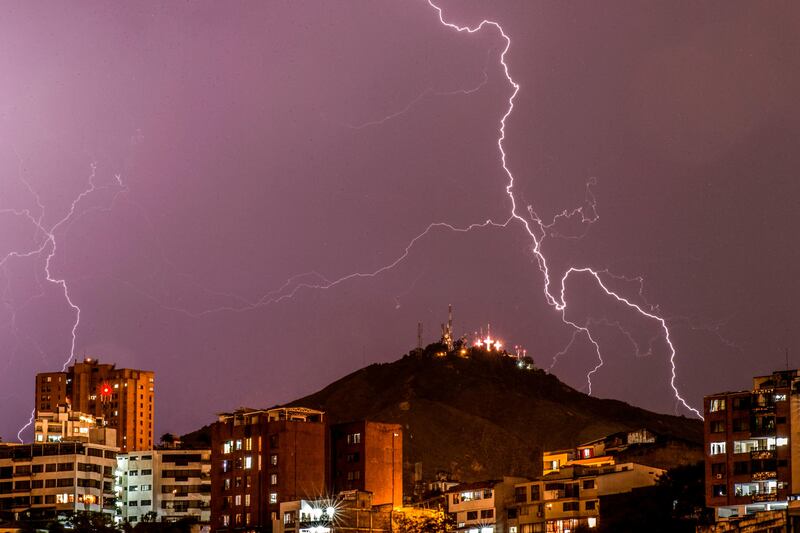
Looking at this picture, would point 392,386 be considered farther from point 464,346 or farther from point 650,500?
point 650,500

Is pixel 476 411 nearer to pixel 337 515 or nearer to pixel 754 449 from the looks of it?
pixel 337 515

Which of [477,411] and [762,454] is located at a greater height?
[477,411]

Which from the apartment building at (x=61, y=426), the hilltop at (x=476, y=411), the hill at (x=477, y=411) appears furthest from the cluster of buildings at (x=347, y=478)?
the hill at (x=477, y=411)

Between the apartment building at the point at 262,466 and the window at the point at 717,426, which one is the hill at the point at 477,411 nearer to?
the apartment building at the point at 262,466

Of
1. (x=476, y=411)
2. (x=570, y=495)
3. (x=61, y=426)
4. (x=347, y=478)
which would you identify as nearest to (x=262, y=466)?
(x=347, y=478)

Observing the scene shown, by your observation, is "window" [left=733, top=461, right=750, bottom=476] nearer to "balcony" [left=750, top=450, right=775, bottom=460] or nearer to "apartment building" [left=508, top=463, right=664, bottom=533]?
"balcony" [left=750, top=450, right=775, bottom=460]

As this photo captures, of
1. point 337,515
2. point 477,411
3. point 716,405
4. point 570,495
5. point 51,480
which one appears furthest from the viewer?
point 477,411

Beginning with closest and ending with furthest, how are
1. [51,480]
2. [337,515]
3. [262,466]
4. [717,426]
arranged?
1. [717,426]
2. [337,515]
3. [262,466]
4. [51,480]

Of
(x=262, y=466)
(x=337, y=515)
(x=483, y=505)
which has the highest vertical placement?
→ (x=262, y=466)
